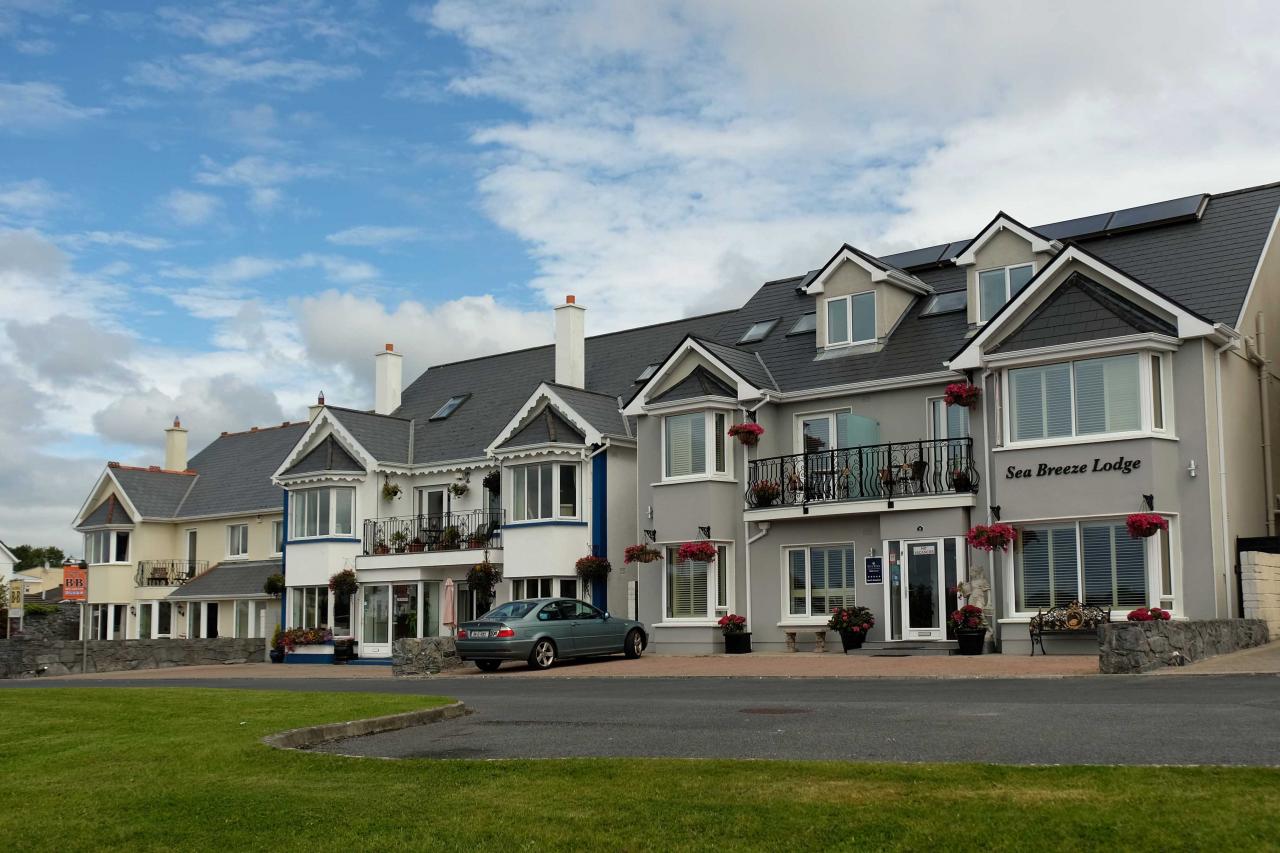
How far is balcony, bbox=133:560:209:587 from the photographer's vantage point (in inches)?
2044

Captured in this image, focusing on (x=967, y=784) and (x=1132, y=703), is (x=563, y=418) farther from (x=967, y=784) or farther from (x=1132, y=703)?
(x=967, y=784)

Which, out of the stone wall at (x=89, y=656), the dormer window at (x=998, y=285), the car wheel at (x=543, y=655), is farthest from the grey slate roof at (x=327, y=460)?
the dormer window at (x=998, y=285)

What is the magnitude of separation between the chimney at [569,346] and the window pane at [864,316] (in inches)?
426

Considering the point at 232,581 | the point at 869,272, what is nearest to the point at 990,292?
the point at 869,272

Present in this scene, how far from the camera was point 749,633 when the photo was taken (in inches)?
1262

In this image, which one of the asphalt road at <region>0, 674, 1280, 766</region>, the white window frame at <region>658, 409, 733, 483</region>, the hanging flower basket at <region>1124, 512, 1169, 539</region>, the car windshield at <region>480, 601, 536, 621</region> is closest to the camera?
the asphalt road at <region>0, 674, 1280, 766</region>

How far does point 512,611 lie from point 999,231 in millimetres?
13966

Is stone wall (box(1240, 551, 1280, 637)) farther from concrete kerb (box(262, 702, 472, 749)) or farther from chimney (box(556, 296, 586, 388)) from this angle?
chimney (box(556, 296, 586, 388))

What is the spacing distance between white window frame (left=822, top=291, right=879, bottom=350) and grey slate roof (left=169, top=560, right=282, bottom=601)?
905 inches

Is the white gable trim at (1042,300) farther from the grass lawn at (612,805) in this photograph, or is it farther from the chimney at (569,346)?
the grass lawn at (612,805)

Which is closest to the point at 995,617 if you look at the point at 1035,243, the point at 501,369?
the point at 1035,243

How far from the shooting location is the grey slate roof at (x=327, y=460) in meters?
41.8

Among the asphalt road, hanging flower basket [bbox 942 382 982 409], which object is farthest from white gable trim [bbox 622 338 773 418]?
the asphalt road

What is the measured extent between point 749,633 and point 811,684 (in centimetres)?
1085
